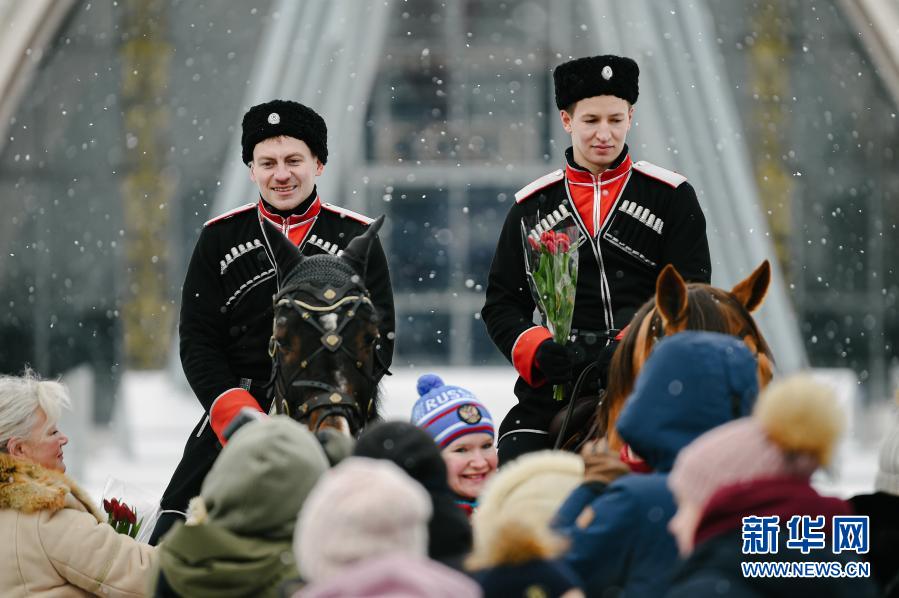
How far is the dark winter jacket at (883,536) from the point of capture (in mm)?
3492

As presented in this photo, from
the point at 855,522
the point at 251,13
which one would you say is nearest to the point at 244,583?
the point at 855,522

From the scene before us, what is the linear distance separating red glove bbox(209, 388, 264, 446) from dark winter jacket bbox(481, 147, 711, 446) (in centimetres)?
82

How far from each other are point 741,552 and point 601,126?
2.33 meters

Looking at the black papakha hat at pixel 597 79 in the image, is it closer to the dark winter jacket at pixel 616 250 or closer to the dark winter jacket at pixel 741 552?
the dark winter jacket at pixel 616 250

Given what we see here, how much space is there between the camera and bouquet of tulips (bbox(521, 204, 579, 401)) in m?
4.84

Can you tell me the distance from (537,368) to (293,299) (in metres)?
0.93

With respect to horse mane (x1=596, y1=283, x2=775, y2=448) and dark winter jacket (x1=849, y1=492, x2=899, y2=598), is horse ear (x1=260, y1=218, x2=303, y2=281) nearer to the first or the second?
horse mane (x1=596, y1=283, x2=775, y2=448)

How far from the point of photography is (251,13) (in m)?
24.9

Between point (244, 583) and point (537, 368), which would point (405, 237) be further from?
point (244, 583)

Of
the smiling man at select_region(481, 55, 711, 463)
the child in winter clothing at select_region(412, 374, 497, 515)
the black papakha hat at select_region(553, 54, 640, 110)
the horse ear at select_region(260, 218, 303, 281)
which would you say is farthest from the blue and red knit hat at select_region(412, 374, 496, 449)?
the black papakha hat at select_region(553, 54, 640, 110)

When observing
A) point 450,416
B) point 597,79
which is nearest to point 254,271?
point 450,416

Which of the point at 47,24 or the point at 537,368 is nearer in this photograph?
the point at 537,368

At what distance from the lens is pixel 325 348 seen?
13.9ft

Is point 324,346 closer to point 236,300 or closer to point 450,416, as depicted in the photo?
point 450,416
